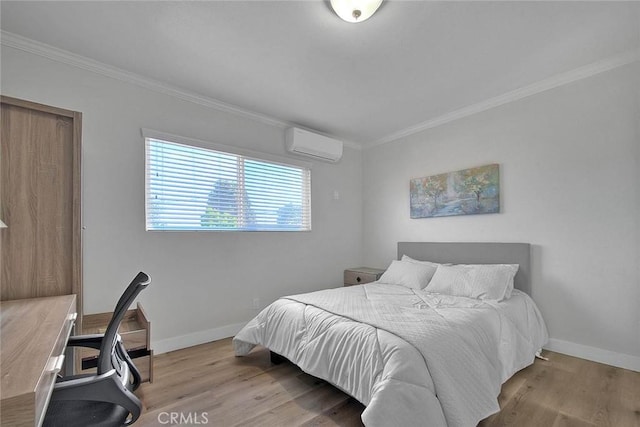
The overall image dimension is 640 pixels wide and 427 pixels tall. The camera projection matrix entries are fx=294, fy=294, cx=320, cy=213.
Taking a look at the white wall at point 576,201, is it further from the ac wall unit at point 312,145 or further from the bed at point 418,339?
the ac wall unit at point 312,145

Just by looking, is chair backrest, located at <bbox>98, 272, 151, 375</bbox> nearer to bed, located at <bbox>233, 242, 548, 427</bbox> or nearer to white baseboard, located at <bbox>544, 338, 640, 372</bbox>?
bed, located at <bbox>233, 242, 548, 427</bbox>

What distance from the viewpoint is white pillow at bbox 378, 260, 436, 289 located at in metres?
3.18

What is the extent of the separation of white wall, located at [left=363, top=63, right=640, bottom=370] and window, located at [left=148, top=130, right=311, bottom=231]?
2.06 m

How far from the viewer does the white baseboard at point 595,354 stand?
93.0 inches

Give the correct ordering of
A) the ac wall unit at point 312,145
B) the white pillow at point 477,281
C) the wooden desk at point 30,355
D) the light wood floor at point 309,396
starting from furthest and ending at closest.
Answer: the ac wall unit at point 312,145, the white pillow at point 477,281, the light wood floor at point 309,396, the wooden desk at point 30,355

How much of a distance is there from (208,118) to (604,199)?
379 centimetres

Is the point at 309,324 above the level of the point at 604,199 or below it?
below

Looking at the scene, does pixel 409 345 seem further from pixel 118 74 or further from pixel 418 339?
pixel 118 74

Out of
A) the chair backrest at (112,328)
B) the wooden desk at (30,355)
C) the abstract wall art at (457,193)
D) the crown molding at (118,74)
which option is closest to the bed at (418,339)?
the abstract wall art at (457,193)

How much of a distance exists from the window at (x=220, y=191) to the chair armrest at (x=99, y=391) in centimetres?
197

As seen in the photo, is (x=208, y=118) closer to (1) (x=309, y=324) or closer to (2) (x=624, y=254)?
(1) (x=309, y=324)

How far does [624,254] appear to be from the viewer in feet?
7.93

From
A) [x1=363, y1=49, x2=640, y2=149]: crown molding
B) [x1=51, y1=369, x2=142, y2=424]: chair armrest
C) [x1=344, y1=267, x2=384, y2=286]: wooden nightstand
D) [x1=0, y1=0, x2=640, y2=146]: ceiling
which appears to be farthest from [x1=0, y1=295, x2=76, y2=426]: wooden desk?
[x1=363, y1=49, x2=640, y2=149]: crown molding

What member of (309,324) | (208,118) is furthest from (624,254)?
(208,118)
